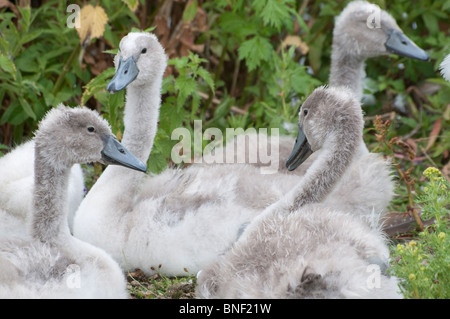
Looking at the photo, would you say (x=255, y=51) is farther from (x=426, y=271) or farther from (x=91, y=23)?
(x=426, y=271)

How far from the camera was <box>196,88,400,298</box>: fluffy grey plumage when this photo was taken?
377cm

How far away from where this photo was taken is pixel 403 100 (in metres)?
7.77

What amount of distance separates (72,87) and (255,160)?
1.75 metres

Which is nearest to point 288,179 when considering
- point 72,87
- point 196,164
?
point 196,164

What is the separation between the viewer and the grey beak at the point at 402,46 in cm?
625

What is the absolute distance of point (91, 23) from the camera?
19.8 feet

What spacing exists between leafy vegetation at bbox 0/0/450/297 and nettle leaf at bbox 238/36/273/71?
0.4 inches

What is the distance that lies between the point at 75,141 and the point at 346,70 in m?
2.65

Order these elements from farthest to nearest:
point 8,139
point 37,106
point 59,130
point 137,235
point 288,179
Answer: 1. point 8,139
2. point 37,106
3. point 288,179
4. point 137,235
5. point 59,130

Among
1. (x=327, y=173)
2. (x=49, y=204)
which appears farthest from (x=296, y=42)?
(x=49, y=204)

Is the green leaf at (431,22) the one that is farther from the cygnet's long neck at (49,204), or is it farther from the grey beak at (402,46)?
the cygnet's long neck at (49,204)

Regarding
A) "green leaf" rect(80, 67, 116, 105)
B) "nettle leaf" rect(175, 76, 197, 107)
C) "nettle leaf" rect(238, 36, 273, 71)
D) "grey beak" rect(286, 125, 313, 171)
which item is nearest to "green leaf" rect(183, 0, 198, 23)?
"nettle leaf" rect(238, 36, 273, 71)

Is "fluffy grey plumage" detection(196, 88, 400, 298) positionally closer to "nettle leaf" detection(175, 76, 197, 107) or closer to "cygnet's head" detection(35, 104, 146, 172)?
"cygnet's head" detection(35, 104, 146, 172)

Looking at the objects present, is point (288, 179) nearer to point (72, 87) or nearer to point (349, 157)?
point (349, 157)
